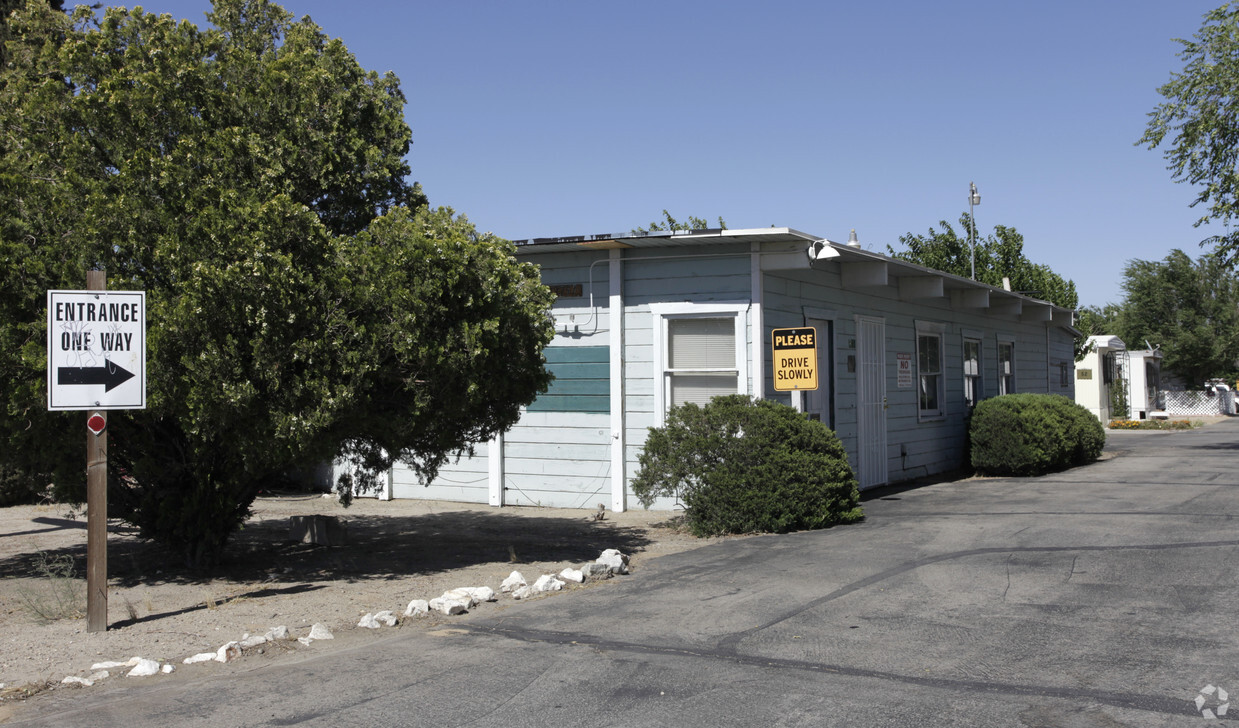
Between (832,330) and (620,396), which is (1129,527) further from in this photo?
(620,396)

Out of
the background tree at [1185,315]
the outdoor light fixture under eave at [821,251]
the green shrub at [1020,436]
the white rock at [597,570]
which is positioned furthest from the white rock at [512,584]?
the background tree at [1185,315]

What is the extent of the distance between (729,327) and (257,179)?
247 inches

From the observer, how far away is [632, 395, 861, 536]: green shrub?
10578 mm

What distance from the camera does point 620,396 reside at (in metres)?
12.9

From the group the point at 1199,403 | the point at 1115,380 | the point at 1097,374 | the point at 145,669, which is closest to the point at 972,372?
the point at 145,669

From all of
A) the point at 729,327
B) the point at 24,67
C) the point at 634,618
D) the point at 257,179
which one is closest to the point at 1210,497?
the point at 729,327

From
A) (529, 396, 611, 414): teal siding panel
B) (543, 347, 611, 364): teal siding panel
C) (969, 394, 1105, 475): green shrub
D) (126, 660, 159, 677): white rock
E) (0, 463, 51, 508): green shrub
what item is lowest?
(126, 660, 159, 677): white rock

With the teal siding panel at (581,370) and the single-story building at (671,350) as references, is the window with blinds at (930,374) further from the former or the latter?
the teal siding panel at (581,370)

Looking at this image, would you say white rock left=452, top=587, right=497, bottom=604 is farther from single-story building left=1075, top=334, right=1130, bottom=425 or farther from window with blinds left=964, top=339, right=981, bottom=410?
single-story building left=1075, top=334, right=1130, bottom=425

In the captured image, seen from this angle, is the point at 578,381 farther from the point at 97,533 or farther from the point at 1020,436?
the point at 1020,436

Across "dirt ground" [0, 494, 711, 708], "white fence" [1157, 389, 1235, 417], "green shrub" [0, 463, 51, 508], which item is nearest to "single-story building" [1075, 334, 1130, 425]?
"white fence" [1157, 389, 1235, 417]

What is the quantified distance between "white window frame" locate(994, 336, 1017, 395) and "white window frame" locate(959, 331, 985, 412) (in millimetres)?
955

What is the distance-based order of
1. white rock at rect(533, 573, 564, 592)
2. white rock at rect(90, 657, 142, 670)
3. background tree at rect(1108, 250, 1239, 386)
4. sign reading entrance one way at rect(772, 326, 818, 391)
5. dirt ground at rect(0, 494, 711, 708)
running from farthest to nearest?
background tree at rect(1108, 250, 1239, 386) < sign reading entrance one way at rect(772, 326, 818, 391) < white rock at rect(533, 573, 564, 592) < dirt ground at rect(0, 494, 711, 708) < white rock at rect(90, 657, 142, 670)

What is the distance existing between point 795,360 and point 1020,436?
22.4 ft
